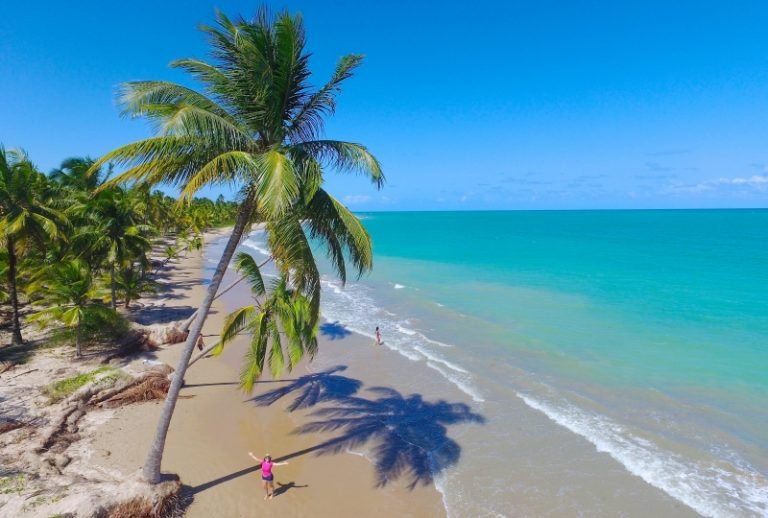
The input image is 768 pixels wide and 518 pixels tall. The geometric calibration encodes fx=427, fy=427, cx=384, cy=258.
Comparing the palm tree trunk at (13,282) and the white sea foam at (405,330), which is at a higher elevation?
the palm tree trunk at (13,282)

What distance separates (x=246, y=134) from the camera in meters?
7.04

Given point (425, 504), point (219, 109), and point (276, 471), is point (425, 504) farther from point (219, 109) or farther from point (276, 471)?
point (219, 109)

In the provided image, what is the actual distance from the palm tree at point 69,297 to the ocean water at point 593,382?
38.5 feet

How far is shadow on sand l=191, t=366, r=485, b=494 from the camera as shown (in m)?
10.1

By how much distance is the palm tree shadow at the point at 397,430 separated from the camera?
33.2 feet

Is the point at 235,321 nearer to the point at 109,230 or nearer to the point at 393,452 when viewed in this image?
the point at 393,452

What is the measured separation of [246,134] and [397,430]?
344 inches

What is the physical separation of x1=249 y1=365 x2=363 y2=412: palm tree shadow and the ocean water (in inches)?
110

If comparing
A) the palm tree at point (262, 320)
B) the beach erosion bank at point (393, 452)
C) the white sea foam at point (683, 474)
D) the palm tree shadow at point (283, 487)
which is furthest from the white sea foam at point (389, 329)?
the palm tree at point (262, 320)

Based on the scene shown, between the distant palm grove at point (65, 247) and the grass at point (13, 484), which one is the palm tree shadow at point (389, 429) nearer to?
the grass at point (13, 484)

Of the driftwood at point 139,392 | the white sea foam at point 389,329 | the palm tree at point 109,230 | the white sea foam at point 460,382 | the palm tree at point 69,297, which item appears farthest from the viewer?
the palm tree at point 109,230

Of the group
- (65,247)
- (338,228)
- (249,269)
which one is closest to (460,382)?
(249,269)

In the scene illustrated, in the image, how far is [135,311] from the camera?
21.8 metres

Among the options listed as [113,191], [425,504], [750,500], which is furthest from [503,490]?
[113,191]
